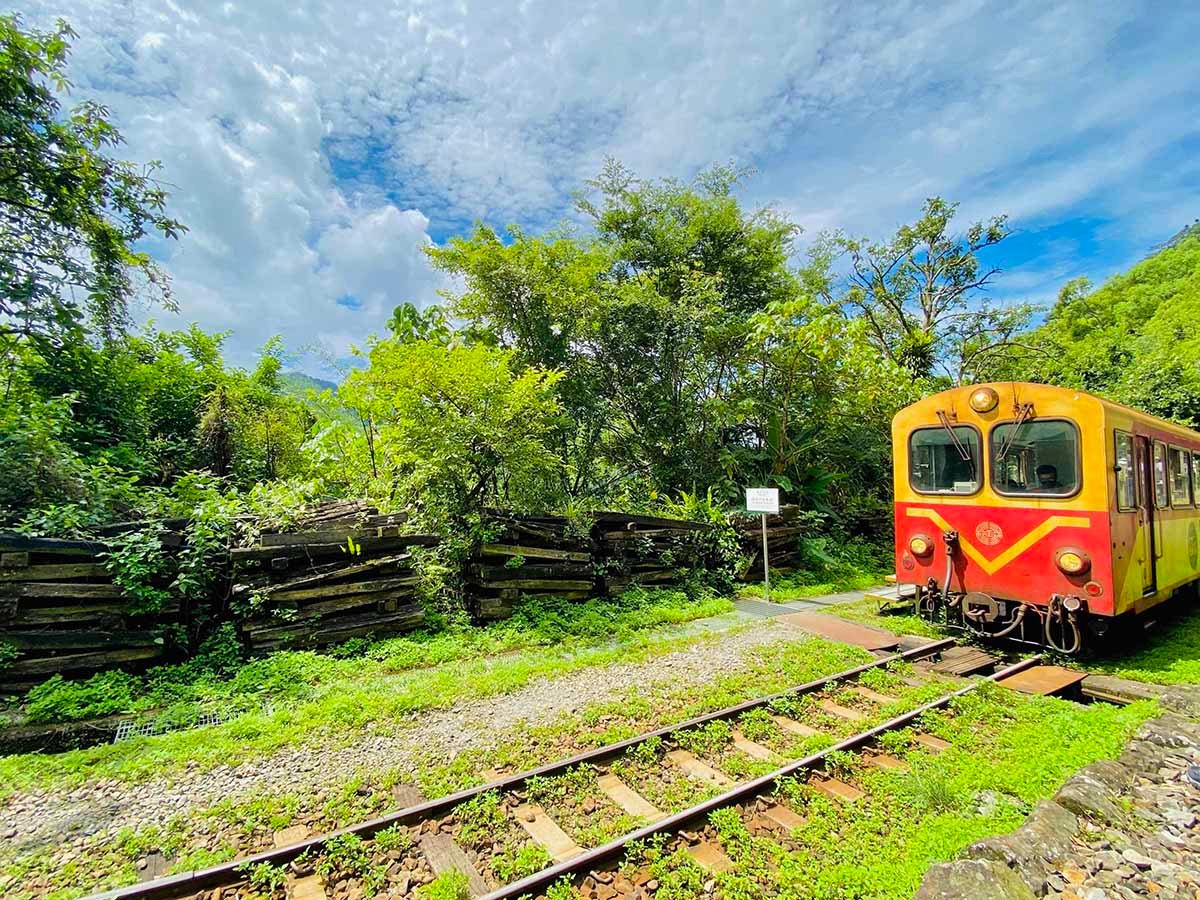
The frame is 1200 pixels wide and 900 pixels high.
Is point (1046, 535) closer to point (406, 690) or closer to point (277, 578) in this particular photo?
point (406, 690)

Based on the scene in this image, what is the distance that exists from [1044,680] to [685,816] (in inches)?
186

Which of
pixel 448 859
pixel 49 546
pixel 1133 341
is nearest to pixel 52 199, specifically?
pixel 49 546

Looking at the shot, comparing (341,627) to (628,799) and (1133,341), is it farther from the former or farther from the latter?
(1133,341)

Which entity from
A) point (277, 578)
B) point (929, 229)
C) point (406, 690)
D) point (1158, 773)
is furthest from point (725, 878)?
point (929, 229)

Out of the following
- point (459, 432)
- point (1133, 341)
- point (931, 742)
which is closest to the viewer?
point (931, 742)

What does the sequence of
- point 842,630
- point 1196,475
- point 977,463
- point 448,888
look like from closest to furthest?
point 448,888 → point 977,463 → point 842,630 → point 1196,475

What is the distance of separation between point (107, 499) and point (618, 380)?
30.4ft

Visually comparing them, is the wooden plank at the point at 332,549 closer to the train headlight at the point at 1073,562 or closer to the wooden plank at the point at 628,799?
the wooden plank at the point at 628,799

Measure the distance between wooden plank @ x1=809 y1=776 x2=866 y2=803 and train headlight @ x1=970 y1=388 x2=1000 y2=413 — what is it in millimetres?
5034

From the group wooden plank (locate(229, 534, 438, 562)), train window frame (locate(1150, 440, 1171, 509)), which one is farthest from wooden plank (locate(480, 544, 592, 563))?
train window frame (locate(1150, 440, 1171, 509))

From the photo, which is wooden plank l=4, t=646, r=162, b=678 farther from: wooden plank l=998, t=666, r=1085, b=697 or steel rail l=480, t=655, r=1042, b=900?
wooden plank l=998, t=666, r=1085, b=697

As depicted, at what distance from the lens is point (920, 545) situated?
7219mm

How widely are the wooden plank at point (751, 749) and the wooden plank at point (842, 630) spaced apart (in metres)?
3.13

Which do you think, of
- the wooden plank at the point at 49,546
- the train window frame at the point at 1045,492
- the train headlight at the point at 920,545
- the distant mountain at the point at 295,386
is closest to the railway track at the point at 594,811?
the train headlight at the point at 920,545
